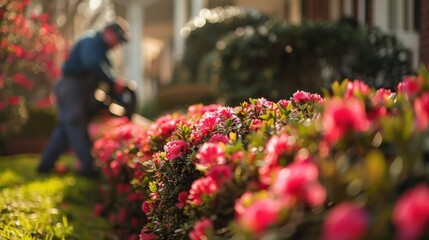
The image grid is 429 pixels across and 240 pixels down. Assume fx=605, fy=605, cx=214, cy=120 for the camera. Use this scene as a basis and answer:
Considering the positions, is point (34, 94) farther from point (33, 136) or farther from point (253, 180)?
point (253, 180)

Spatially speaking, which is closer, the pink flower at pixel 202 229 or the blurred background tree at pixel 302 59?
the pink flower at pixel 202 229

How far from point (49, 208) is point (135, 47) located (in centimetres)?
1165

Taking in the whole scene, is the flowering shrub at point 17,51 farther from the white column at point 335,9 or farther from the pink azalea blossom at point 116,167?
the white column at point 335,9

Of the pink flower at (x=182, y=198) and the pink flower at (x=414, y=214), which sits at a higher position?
the pink flower at (x=414, y=214)

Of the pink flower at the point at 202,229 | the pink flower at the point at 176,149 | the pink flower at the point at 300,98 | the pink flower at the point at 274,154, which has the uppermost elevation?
the pink flower at the point at 274,154

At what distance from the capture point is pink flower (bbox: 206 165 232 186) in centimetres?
209

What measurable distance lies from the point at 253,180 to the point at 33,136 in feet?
39.3

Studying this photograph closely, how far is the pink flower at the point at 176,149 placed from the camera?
2.83 m

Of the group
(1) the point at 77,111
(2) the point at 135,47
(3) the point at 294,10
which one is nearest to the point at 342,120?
(1) the point at 77,111

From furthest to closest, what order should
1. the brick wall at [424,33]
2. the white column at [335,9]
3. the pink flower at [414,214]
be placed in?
the white column at [335,9] < the brick wall at [424,33] < the pink flower at [414,214]

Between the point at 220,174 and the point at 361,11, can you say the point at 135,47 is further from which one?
the point at 220,174

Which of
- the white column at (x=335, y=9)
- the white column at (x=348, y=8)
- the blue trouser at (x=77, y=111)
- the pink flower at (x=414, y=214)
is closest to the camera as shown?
the pink flower at (x=414, y=214)

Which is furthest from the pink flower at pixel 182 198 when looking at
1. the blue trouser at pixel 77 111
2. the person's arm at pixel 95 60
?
the blue trouser at pixel 77 111

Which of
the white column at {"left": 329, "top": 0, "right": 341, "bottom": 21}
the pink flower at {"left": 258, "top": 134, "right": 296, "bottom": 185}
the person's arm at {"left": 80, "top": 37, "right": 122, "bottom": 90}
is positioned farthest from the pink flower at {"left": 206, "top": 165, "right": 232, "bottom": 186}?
the white column at {"left": 329, "top": 0, "right": 341, "bottom": 21}
